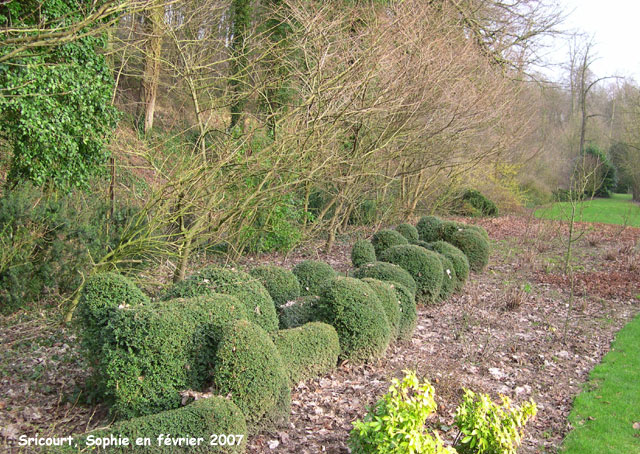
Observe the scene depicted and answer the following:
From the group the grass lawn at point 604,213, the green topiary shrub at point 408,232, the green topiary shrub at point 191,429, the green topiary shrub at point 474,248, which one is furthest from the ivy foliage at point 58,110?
the grass lawn at point 604,213

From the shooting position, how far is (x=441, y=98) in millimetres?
9078

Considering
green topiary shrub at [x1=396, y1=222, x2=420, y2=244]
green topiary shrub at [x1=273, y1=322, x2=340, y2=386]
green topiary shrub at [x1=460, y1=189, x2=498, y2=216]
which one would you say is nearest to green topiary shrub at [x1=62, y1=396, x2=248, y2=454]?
green topiary shrub at [x1=273, y1=322, x2=340, y2=386]

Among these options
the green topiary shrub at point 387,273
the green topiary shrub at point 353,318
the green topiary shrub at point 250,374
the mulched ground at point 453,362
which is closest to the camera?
the green topiary shrub at point 250,374

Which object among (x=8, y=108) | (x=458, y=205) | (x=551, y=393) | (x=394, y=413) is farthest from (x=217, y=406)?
(x=458, y=205)

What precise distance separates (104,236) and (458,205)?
13987 mm

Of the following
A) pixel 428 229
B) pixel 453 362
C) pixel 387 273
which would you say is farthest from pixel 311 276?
pixel 428 229

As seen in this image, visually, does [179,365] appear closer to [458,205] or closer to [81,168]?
[81,168]

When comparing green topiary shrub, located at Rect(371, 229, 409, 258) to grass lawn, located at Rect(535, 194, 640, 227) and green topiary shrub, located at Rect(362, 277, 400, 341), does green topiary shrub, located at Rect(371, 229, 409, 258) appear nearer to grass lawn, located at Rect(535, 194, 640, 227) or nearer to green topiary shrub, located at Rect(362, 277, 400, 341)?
green topiary shrub, located at Rect(362, 277, 400, 341)

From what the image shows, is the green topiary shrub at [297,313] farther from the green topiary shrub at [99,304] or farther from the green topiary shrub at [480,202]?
the green topiary shrub at [480,202]

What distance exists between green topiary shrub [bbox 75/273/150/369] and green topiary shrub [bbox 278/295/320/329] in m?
1.78

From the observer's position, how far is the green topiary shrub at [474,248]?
31.9 feet

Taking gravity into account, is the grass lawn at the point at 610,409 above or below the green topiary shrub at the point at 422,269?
below

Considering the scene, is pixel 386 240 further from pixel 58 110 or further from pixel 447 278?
pixel 58 110

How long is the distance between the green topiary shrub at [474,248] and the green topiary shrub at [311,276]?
4424 mm
